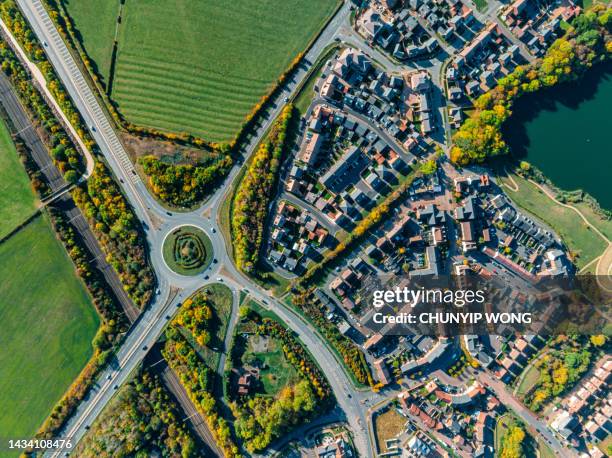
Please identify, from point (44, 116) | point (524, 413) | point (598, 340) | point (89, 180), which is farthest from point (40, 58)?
point (598, 340)

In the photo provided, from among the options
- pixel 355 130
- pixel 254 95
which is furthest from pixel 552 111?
pixel 254 95

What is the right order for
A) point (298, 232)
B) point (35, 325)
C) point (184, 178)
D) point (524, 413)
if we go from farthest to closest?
1. point (524, 413)
2. point (298, 232)
3. point (35, 325)
4. point (184, 178)

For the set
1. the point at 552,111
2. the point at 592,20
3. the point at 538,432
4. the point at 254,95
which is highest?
the point at 254,95

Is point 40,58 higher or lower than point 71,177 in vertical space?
higher

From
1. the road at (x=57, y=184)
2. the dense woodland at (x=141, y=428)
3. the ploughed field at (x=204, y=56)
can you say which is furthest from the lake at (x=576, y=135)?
the dense woodland at (x=141, y=428)

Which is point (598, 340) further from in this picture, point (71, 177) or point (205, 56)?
point (71, 177)

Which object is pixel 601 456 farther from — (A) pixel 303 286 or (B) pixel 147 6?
(B) pixel 147 6
